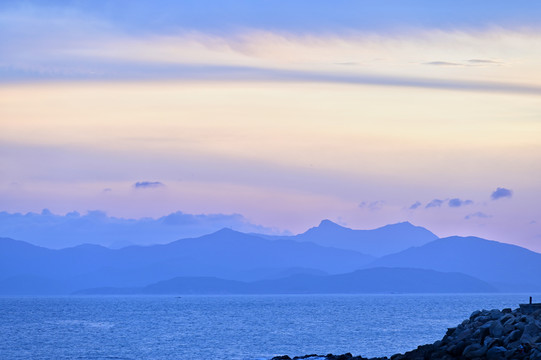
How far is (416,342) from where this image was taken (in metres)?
96.1

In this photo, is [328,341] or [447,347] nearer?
[447,347]

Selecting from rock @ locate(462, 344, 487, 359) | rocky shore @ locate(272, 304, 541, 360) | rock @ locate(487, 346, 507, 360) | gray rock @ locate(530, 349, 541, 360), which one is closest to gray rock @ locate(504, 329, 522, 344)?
rocky shore @ locate(272, 304, 541, 360)

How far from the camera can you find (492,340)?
52000 mm

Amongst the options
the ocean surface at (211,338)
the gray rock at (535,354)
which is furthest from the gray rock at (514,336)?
the ocean surface at (211,338)

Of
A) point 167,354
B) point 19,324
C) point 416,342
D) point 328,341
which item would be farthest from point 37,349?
point 19,324

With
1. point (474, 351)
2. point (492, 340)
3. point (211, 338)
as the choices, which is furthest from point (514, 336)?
point (211, 338)

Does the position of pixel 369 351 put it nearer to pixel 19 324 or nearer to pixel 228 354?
pixel 228 354

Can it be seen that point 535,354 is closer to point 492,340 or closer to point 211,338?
point 492,340

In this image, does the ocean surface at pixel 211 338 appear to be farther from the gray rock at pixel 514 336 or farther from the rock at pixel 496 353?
the rock at pixel 496 353

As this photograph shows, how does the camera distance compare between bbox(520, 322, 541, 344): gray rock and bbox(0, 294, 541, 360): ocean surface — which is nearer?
bbox(520, 322, 541, 344): gray rock

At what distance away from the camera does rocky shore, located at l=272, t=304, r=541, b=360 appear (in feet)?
164

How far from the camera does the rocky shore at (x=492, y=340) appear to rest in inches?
1972

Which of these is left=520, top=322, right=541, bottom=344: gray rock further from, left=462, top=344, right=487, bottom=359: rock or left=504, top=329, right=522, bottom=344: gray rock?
left=462, top=344, right=487, bottom=359: rock

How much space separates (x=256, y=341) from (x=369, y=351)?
18.1 meters
